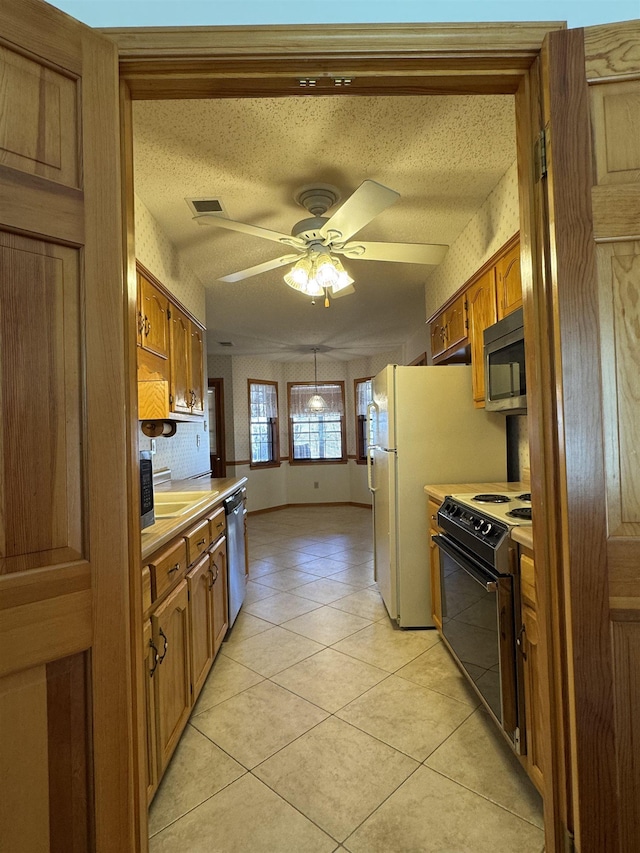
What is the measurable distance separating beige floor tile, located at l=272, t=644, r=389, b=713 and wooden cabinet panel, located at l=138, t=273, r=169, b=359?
194cm

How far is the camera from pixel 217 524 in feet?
8.20

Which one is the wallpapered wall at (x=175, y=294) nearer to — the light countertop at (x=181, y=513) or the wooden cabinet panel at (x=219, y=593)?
the light countertop at (x=181, y=513)

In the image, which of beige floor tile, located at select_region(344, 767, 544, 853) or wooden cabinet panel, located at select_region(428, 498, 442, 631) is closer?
beige floor tile, located at select_region(344, 767, 544, 853)

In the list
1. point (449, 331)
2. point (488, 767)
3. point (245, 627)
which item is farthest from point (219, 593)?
point (449, 331)

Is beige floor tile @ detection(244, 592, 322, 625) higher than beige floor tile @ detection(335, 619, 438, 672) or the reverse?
the reverse

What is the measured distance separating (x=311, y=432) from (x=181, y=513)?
238 inches

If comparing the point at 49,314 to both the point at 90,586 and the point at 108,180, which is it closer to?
the point at 108,180

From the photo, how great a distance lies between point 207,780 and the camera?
1.63 m

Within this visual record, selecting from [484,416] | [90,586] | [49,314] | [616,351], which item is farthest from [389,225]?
[90,586]

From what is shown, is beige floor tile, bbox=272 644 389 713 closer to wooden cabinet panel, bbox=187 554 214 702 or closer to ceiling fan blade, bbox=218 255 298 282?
wooden cabinet panel, bbox=187 554 214 702

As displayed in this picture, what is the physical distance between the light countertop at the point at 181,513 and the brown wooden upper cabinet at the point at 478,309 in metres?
1.76

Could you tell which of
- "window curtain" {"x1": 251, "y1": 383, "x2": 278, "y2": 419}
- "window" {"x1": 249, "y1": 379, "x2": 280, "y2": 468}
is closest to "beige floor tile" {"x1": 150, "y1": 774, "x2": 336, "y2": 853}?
"window" {"x1": 249, "y1": 379, "x2": 280, "y2": 468}

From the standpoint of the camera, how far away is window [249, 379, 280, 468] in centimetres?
741

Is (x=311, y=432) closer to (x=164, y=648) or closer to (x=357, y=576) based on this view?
(x=357, y=576)
